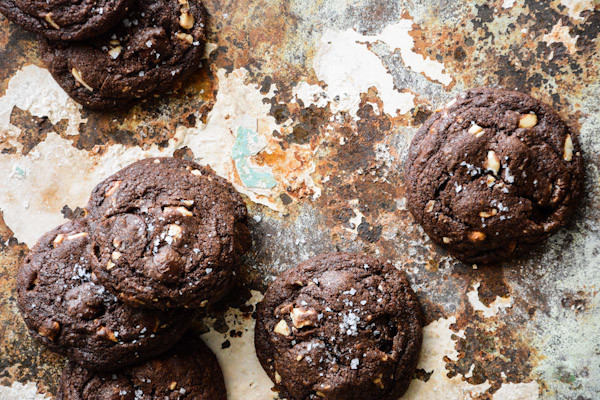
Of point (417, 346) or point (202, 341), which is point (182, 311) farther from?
point (417, 346)

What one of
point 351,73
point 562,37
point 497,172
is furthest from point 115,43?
point 562,37

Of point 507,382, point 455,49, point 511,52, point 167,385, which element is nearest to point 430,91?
point 455,49

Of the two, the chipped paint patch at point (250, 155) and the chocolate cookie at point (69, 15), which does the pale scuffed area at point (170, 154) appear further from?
the chocolate cookie at point (69, 15)

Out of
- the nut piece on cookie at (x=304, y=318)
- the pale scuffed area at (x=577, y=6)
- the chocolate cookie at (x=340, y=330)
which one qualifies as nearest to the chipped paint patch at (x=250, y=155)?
the chocolate cookie at (x=340, y=330)

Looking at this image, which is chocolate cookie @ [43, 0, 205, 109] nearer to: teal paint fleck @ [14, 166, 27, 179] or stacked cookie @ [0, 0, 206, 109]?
stacked cookie @ [0, 0, 206, 109]

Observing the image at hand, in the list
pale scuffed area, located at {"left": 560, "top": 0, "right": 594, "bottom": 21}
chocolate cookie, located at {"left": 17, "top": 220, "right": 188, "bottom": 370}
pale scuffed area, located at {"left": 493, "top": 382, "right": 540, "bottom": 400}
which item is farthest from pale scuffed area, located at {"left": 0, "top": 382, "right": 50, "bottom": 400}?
pale scuffed area, located at {"left": 560, "top": 0, "right": 594, "bottom": 21}

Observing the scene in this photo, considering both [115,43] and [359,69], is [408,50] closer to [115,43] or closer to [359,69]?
[359,69]

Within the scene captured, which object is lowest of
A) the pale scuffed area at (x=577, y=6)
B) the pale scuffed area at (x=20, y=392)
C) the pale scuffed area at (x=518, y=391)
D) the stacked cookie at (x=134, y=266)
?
the pale scuffed area at (x=20, y=392)
